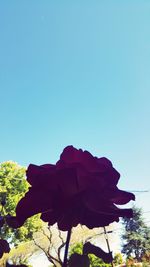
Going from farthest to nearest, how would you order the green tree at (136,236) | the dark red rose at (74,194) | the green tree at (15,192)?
1. the green tree at (136,236)
2. the green tree at (15,192)
3. the dark red rose at (74,194)

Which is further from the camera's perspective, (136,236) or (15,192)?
(136,236)

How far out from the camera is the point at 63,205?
56 centimetres

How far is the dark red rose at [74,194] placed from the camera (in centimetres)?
55

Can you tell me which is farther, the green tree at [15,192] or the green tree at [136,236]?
the green tree at [136,236]

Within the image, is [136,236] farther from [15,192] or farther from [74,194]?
[74,194]

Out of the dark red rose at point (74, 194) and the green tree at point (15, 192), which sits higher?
the green tree at point (15, 192)

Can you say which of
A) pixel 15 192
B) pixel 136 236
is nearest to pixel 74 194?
pixel 15 192

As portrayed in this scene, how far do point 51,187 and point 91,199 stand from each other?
0.26 ft

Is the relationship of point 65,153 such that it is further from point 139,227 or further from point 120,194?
point 139,227

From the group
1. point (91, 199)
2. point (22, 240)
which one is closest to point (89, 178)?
point (91, 199)

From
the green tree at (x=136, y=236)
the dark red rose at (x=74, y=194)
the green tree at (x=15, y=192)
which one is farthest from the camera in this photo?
the green tree at (x=136, y=236)

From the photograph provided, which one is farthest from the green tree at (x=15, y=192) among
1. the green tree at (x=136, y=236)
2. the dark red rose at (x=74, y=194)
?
the dark red rose at (x=74, y=194)

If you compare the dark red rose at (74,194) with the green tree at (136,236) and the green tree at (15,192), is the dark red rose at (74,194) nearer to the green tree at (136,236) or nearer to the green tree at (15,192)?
the green tree at (15,192)

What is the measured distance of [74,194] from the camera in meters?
0.54
